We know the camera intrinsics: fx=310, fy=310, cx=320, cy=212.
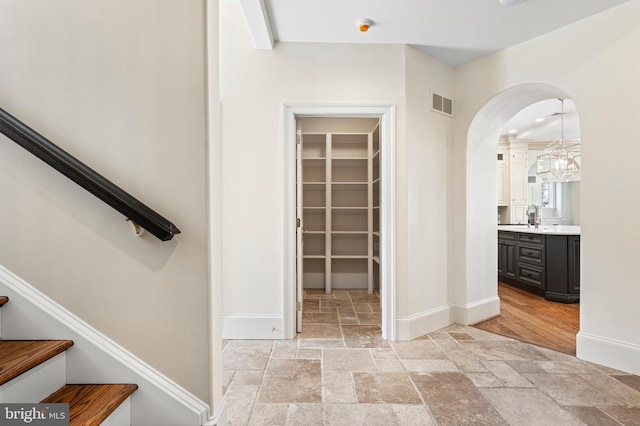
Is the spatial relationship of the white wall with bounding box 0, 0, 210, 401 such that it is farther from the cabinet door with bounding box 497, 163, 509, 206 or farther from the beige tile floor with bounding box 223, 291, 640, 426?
the cabinet door with bounding box 497, 163, 509, 206

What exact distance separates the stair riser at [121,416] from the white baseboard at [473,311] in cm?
300

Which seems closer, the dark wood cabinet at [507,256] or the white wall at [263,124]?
the white wall at [263,124]

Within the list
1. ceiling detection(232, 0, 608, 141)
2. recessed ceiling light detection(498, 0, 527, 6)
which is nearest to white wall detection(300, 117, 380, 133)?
ceiling detection(232, 0, 608, 141)

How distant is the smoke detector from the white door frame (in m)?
0.63

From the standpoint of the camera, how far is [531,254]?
450 cm

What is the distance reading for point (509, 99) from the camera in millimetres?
3211

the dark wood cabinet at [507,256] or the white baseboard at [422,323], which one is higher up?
the dark wood cabinet at [507,256]

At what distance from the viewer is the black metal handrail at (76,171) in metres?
1.29

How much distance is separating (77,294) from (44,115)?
0.88 metres

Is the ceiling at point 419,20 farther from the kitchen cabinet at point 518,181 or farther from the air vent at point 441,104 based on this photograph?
the kitchen cabinet at point 518,181

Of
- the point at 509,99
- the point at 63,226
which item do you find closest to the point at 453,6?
the point at 509,99

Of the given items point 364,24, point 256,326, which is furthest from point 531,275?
point 364,24

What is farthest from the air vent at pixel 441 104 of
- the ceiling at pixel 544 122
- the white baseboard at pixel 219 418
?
the white baseboard at pixel 219 418

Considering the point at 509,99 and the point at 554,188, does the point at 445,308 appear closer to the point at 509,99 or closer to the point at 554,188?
the point at 509,99
